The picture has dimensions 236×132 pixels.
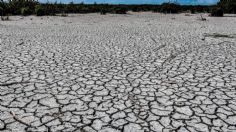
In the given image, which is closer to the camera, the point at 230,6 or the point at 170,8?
the point at 230,6

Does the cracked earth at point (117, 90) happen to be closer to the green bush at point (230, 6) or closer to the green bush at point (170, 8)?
the green bush at point (230, 6)

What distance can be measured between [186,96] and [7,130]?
2.54 m

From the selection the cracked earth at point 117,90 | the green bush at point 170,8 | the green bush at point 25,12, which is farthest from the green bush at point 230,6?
the cracked earth at point 117,90

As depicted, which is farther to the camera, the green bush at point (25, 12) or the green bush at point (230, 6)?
the green bush at point (230, 6)

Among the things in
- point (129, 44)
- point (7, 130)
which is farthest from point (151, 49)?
point (7, 130)

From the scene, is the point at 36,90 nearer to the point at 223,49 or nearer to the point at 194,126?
the point at 194,126

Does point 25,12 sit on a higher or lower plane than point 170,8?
lower

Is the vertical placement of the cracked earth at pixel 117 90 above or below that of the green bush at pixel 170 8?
below

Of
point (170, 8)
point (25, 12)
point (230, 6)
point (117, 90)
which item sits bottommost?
point (117, 90)

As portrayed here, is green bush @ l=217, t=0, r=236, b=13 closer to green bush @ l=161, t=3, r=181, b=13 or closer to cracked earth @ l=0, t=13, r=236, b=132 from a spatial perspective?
green bush @ l=161, t=3, r=181, b=13

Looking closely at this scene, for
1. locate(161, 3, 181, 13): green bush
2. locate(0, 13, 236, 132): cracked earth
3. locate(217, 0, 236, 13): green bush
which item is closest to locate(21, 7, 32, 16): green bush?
locate(161, 3, 181, 13): green bush

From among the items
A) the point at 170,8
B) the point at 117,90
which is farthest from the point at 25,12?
the point at 117,90

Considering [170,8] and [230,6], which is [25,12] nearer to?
[170,8]

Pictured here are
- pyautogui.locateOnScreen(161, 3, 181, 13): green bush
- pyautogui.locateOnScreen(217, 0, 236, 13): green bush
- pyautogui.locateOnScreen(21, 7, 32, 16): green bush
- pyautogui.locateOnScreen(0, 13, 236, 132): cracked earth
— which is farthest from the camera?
pyautogui.locateOnScreen(161, 3, 181, 13): green bush
